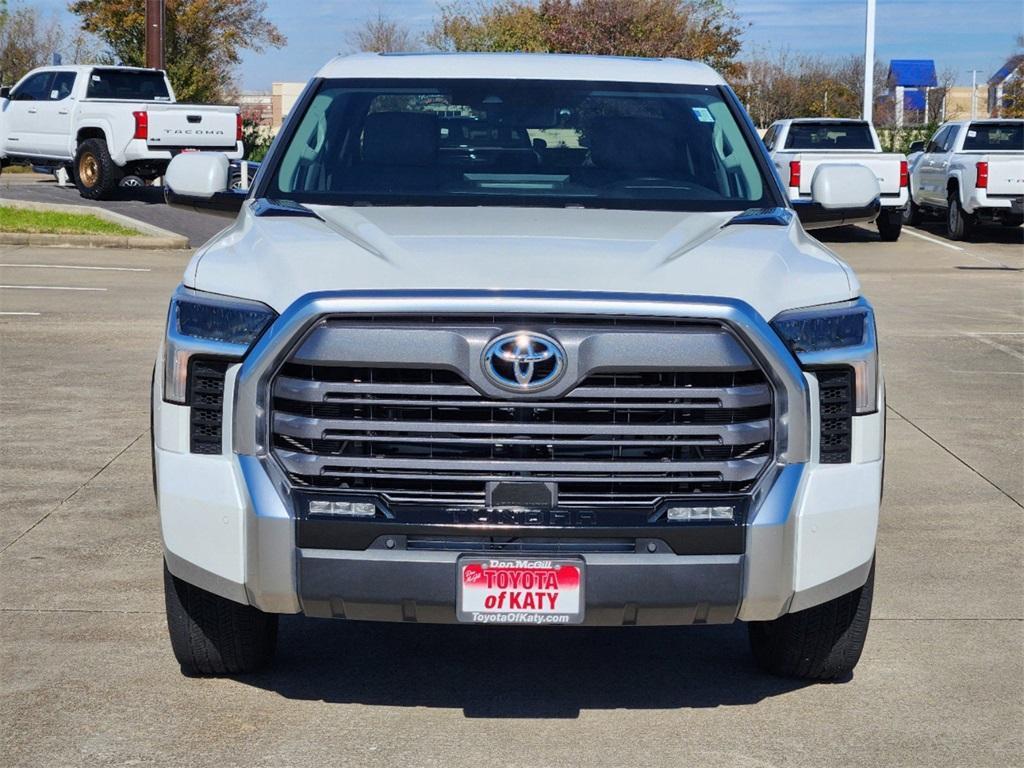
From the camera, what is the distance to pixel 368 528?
420 cm

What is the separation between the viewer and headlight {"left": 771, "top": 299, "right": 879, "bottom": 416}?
431 centimetres

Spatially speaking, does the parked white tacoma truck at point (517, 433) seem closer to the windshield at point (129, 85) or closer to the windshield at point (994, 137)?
the windshield at point (994, 137)

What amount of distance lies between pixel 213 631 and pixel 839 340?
201 centimetres

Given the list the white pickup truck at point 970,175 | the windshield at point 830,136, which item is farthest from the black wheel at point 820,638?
the windshield at point 830,136

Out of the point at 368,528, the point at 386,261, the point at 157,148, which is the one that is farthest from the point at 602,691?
the point at 157,148

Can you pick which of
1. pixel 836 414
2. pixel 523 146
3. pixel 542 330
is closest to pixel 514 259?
pixel 542 330

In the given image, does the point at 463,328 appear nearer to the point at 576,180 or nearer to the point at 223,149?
the point at 576,180

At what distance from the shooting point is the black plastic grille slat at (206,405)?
4.35 meters

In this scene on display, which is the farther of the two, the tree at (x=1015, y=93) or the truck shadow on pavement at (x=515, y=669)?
the tree at (x=1015, y=93)

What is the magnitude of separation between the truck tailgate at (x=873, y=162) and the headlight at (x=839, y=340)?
18451mm

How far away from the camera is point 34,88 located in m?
26.3

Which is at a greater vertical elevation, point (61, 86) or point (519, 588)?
point (61, 86)

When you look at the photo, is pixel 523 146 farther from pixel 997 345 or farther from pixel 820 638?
pixel 997 345

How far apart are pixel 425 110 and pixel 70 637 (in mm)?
2210
